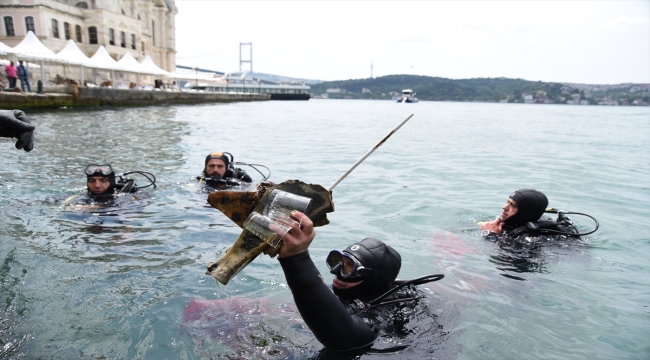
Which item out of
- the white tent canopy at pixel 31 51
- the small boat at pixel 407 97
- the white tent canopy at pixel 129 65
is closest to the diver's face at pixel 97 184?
the white tent canopy at pixel 31 51

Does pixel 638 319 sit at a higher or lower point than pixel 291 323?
lower

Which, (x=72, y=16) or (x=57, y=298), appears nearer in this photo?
(x=57, y=298)

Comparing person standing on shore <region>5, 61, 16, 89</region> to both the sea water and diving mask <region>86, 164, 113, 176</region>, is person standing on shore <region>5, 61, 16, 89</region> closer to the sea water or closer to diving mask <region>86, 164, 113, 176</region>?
the sea water

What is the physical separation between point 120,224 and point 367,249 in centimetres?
433

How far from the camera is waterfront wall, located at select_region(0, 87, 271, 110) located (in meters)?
22.7

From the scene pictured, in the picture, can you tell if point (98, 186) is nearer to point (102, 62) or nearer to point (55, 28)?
point (102, 62)

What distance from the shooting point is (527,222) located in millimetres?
6023

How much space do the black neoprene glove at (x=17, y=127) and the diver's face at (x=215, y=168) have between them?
413cm

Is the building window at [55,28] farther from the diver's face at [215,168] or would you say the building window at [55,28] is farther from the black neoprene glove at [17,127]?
the black neoprene glove at [17,127]

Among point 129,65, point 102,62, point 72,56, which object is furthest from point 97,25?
point 72,56

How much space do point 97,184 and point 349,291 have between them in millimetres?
5368

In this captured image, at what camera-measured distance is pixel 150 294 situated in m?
4.14

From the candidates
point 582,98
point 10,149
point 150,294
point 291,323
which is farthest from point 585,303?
point 582,98

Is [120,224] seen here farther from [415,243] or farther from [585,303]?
[585,303]
